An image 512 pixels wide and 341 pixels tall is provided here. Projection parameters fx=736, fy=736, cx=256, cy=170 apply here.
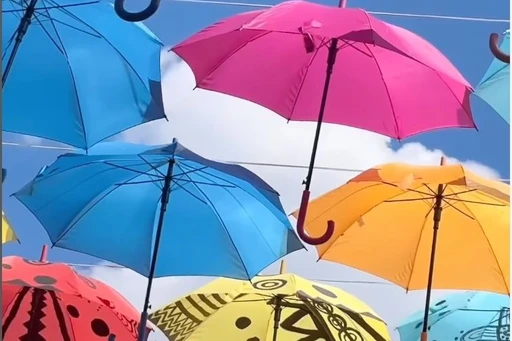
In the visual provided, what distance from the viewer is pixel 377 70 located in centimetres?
260

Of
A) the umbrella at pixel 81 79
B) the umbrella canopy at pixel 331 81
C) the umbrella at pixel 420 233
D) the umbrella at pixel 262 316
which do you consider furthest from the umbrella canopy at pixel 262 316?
the umbrella at pixel 81 79

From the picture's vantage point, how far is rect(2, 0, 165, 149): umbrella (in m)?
2.55

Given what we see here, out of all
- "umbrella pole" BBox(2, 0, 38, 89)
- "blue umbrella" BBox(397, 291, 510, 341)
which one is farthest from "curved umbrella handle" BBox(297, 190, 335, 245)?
"blue umbrella" BBox(397, 291, 510, 341)

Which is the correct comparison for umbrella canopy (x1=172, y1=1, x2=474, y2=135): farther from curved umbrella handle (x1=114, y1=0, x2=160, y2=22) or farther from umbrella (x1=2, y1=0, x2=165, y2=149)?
curved umbrella handle (x1=114, y1=0, x2=160, y2=22)

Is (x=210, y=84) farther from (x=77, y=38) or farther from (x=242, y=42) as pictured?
(x=77, y=38)

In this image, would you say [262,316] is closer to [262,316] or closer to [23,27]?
[262,316]

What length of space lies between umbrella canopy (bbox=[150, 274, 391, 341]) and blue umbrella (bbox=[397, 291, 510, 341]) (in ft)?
1.01

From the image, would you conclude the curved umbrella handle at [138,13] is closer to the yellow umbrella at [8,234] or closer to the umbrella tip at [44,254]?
the yellow umbrella at [8,234]

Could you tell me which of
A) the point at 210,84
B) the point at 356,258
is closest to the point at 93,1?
the point at 210,84

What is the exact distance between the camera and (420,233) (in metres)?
3.18

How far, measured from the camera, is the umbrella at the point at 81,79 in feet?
8.37

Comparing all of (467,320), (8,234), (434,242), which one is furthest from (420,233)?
(8,234)

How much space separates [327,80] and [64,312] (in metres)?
1.59

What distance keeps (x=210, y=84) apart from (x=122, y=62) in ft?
1.03
